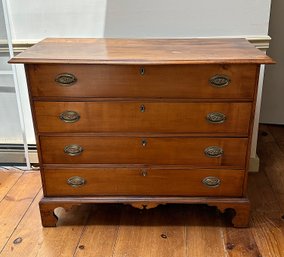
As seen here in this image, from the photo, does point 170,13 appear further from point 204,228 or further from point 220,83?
point 204,228

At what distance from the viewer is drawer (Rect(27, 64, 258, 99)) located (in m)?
1.40

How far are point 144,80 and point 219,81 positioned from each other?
0.98ft

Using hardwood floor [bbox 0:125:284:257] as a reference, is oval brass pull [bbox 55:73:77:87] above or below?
above

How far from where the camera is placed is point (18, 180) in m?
2.08

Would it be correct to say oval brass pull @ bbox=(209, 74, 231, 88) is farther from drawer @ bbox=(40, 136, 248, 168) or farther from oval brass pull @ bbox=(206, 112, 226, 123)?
drawer @ bbox=(40, 136, 248, 168)

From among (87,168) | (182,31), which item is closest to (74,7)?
(182,31)

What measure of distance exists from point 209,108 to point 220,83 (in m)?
0.11

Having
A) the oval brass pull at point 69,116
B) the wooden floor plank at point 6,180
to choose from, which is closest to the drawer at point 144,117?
the oval brass pull at point 69,116

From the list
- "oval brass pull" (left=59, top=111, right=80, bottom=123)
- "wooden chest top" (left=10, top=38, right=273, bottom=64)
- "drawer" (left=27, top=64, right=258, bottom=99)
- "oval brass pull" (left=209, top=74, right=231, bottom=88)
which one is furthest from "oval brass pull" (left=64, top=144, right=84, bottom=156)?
"oval brass pull" (left=209, top=74, right=231, bottom=88)

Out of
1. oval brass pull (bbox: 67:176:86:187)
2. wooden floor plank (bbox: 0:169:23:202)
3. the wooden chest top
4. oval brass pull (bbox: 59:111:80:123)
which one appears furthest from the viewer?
wooden floor plank (bbox: 0:169:23:202)

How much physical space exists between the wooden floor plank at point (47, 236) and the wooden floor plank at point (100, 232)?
0.04 metres

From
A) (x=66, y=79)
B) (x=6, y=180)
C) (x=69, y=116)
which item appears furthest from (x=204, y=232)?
(x=6, y=180)

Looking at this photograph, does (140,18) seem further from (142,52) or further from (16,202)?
(16,202)

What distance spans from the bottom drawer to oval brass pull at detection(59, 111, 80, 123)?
24 cm
